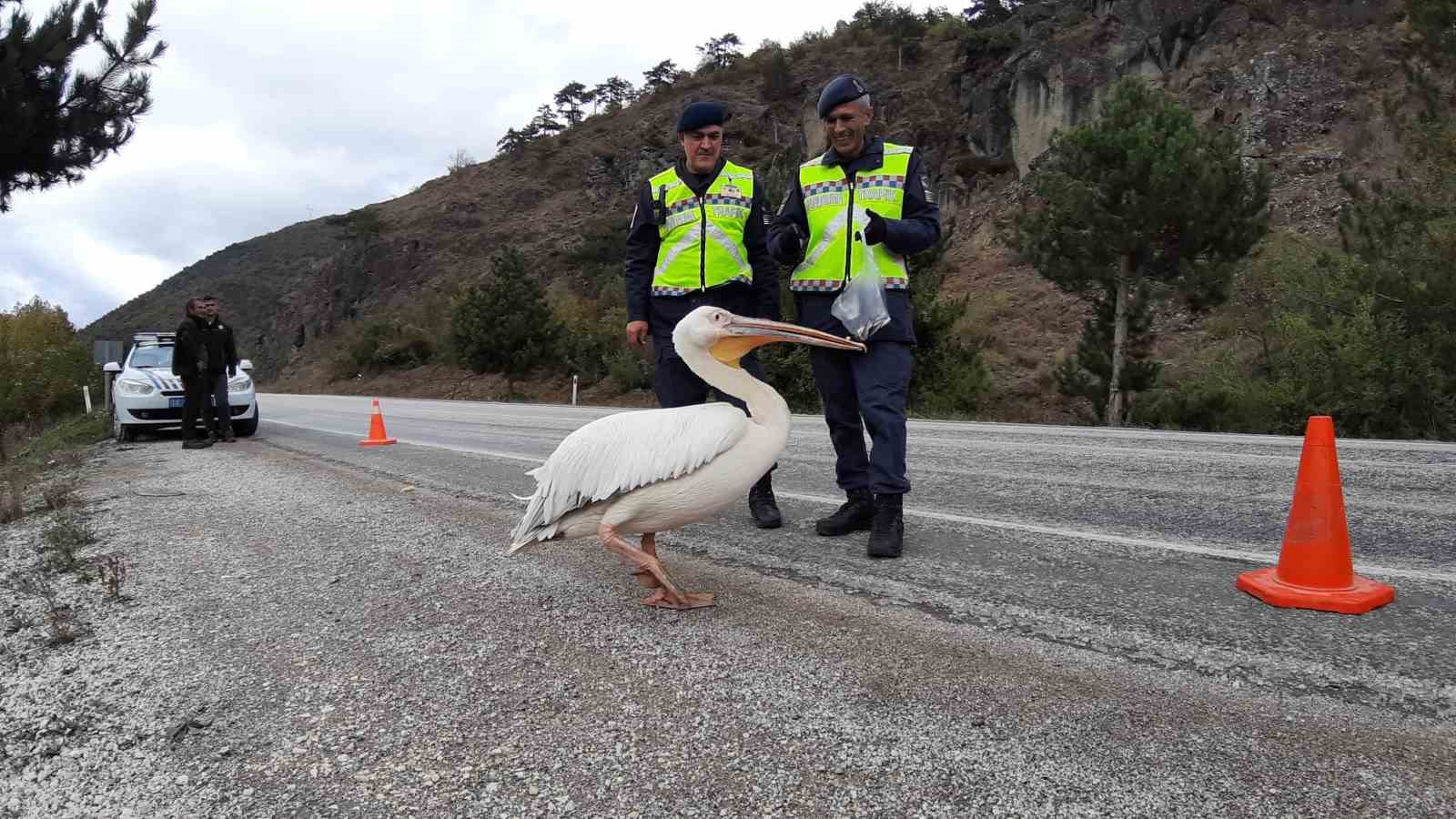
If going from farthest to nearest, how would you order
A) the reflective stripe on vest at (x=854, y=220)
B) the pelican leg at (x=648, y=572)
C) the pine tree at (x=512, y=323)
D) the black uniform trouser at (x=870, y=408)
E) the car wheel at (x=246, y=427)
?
the pine tree at (x=512, y=323) → the car wheel at (x=246, y=427) → the reflective stripe on vest at (x=854, y=220) → the black uniform trouser at (x=870, y=408) → the pelican leg at (x=648, y=572)

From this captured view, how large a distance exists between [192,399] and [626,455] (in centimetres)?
1026

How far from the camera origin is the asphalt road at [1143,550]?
7.80ft

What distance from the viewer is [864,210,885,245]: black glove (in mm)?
3633

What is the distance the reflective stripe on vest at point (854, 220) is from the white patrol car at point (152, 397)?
9631mm

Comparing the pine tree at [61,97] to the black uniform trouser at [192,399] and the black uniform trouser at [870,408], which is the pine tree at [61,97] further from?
the black uniform trouser at [870,408]

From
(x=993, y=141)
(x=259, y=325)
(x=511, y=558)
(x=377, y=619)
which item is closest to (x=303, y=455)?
(x=511, y=558)

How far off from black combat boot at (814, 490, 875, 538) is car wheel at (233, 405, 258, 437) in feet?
36.9

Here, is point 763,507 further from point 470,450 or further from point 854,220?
point 470,450

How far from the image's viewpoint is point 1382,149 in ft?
78.2

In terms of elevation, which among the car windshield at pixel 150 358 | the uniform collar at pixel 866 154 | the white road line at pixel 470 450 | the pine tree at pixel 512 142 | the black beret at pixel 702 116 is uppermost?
the pine tree at pixel 512 142

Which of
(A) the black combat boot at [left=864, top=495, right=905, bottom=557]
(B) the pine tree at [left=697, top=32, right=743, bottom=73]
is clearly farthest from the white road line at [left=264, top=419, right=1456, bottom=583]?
(B) the pine tree at [left=697, top=32, right=743, bottom=73]

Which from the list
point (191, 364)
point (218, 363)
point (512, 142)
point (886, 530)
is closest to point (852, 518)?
point (886, 530)

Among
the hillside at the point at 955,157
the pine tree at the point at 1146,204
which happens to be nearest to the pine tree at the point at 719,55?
→ the hillside at the point at 955,157

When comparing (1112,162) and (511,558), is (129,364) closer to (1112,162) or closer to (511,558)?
(511,558)
